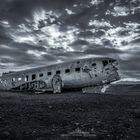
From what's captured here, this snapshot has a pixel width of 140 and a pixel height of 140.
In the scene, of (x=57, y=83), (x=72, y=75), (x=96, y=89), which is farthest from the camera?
(x=57, y=83)

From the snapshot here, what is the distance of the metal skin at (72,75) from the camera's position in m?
28.2

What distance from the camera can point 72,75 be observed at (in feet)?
95.9

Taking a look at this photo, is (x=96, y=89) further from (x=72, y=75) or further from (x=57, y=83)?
(x=57, y=83)

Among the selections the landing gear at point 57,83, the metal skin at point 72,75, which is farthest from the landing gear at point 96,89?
the landing gear at point 57,83

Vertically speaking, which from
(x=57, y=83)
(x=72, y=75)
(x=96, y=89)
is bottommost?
(x=96, y=89)

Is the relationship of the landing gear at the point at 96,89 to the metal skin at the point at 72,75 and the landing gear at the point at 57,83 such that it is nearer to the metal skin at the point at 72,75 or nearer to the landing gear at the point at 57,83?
the metal skin at the point at 72,75

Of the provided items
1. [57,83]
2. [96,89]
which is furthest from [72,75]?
[96,89]

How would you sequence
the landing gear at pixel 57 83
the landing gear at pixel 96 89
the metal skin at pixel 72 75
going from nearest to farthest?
the metal skin at pixel 72 75 → the landing gear at pixel 96 89 → the landing gear at pixel 57 83

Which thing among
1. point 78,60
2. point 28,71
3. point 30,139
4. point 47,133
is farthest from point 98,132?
point 28,71

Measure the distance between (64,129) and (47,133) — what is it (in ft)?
3.34

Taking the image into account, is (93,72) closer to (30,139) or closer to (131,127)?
(131,127)

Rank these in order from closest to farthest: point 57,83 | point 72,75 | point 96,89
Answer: point 72,75 < point 96,89 < point 57,83

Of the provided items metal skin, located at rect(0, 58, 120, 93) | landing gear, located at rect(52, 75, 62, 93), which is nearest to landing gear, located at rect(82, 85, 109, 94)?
metal skin, located at rect(0, 58, 120, 93)

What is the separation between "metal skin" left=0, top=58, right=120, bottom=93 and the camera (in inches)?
1112
